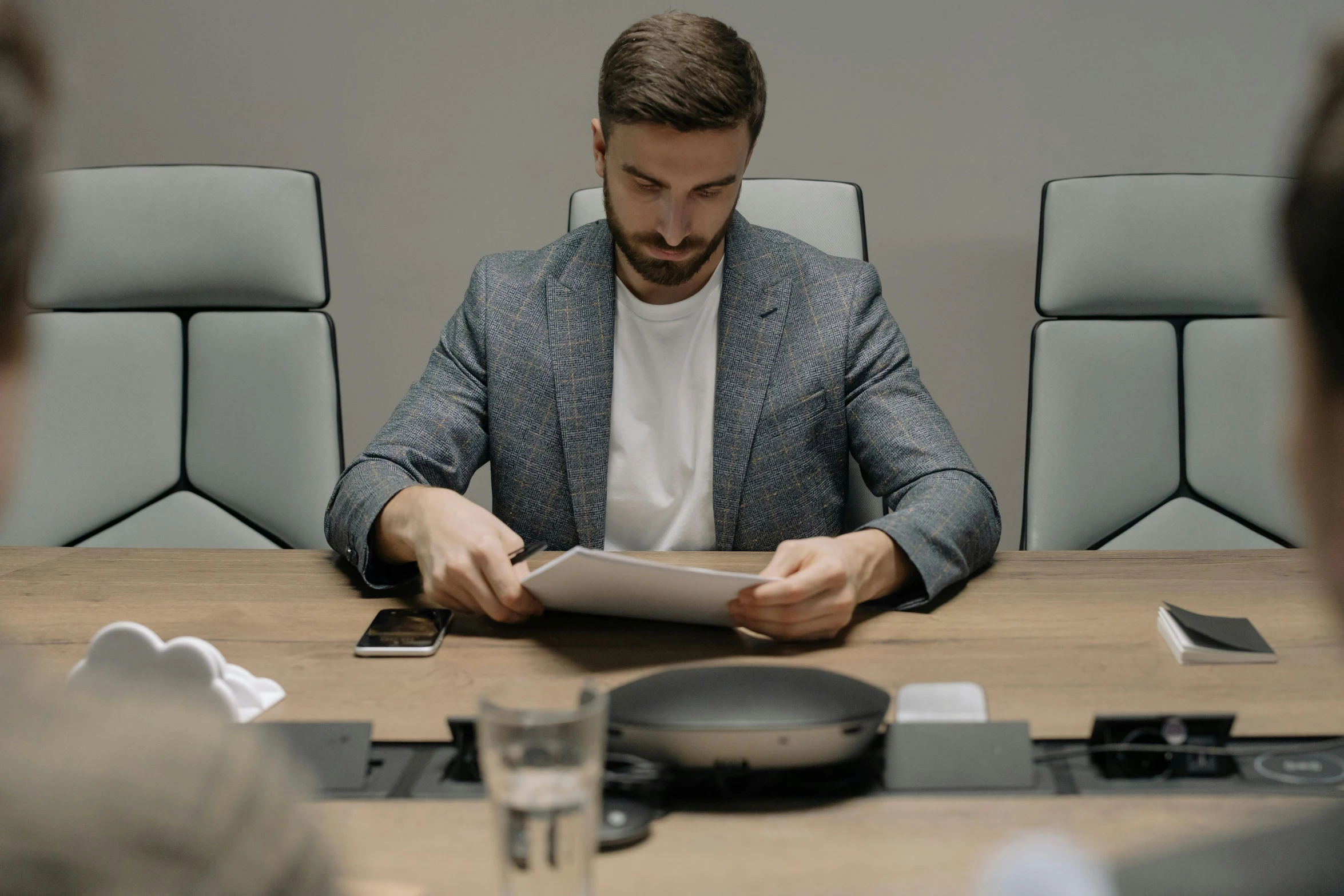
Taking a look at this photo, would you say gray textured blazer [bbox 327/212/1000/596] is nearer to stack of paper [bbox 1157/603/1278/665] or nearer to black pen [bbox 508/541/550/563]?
black pen [bbox 508/541/550/563]

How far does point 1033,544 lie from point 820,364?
53cm

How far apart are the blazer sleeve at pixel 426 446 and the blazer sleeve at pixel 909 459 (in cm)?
54

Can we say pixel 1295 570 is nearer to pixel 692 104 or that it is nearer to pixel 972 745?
pixel 972 745

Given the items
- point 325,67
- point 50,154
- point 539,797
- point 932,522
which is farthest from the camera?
point 325,67

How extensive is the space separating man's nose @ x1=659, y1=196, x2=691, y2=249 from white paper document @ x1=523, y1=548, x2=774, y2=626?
62cm

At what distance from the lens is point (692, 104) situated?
149 cm

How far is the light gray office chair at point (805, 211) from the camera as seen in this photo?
1809mm

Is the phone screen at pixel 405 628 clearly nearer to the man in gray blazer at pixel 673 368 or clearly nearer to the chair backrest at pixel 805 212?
the man in gray blazer at pixel 673 368

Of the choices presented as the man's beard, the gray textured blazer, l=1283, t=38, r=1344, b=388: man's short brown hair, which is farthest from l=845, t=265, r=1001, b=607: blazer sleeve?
l=1283, t=38, r=1344, b=388: man's short brown hair

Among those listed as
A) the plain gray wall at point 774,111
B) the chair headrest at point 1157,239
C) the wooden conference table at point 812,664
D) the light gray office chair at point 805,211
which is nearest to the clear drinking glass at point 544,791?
the wooden conference table at point 812,664

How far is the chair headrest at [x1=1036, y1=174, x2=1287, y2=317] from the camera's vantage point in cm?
180

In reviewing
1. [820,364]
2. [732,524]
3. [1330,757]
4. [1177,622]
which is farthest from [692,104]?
[1330,757]

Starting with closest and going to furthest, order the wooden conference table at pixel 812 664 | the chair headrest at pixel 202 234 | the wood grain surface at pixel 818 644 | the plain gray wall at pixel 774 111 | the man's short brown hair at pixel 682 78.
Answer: the wooden conference table at pixel 812 664 < the wood grain surface at pixel 818 644 < the man's short brown hair at pixel 682 78 < the chair headrest at pixel 202 234 < the plain gray wall at pixel 774 111

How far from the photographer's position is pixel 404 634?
1091 millimetres
